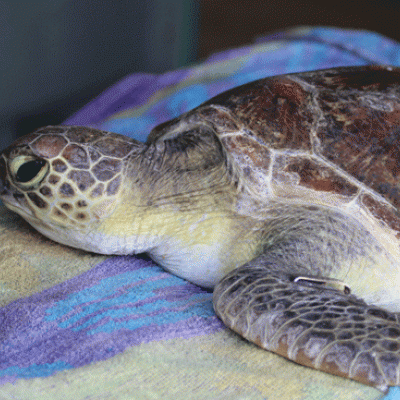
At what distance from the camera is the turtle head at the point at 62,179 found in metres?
1.11

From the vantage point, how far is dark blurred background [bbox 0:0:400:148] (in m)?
1.97

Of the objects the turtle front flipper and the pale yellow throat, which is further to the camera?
the pale yellow throat

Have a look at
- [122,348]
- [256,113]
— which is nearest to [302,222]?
[256,113]

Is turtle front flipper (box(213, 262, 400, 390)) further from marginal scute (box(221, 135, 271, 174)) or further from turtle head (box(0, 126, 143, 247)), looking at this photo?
turtle head (box(0, 126, 143, 247))

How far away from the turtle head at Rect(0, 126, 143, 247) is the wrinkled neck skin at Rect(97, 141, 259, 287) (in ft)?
0.12

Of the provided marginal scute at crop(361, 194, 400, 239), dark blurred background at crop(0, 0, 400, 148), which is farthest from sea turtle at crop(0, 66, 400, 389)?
dark blurred background at crop(0, 0, 400, 148)

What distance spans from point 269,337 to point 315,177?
39 cm

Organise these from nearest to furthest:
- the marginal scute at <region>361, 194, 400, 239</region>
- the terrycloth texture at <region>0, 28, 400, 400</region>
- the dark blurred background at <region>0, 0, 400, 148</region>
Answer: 1. the terrycloth texture at <region>0, 28, 400, 400</region>
2. the marginal scute at <region>361, 194, 400, 239</region>
3. the dark blurred background at <region>0, 0, 400, 148</region>

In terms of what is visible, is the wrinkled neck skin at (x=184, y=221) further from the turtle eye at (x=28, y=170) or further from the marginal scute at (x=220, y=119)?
the turtle eye at (x=28, y=170)

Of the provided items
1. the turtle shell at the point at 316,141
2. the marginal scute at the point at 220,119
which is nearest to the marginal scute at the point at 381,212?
the turtle shell at the point at 316,141

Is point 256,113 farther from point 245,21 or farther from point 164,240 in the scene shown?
point 245,21

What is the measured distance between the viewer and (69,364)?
796 millimetres

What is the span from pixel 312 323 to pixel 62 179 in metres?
0.62

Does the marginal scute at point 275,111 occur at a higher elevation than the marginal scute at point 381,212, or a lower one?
higher
